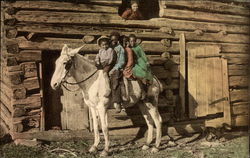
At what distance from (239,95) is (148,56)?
3.52 meters

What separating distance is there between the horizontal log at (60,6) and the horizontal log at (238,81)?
4.32m

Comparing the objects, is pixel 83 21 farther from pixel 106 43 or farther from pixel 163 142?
pixel 163 142

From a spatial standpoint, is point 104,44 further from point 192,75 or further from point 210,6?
point 210,6

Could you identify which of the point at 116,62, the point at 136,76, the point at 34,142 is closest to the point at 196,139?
the point at 136,76

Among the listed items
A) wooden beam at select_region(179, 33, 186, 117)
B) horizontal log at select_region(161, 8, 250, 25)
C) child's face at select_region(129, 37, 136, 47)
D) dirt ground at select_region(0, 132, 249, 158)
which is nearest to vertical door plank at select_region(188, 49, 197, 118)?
wooden beam at select_region(179, 33, 186, 117)

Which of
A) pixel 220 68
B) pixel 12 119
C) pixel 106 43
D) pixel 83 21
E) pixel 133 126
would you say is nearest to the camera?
pixel 106 43

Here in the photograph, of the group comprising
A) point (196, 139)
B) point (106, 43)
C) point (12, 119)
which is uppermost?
point (106, 43)

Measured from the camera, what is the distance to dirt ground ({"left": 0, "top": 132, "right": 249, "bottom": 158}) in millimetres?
6875

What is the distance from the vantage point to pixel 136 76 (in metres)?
7.40

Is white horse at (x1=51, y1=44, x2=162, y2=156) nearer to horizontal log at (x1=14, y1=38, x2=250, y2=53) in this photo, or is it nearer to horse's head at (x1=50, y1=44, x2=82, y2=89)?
horse's head at (x1=50, y1=44, x2=82, y2=89)

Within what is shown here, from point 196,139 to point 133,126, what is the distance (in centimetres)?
178

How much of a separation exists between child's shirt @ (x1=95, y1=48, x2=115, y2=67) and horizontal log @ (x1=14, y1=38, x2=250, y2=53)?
107cm

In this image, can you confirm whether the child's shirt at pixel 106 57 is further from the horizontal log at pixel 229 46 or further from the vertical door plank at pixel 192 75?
the horizontal log at pixel 229 46

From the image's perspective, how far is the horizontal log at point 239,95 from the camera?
10070mm
